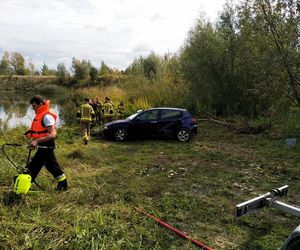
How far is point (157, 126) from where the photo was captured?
584 inches

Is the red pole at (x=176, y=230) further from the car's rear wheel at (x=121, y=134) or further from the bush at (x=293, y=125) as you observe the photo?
the bush at (x=293, y=125)

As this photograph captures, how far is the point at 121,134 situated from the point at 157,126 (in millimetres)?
1532

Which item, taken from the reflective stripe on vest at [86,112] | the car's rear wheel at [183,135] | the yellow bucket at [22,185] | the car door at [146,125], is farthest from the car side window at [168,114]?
the yellow bucket at [22,185]

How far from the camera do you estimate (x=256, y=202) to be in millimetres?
5359

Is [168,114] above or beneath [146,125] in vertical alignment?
above

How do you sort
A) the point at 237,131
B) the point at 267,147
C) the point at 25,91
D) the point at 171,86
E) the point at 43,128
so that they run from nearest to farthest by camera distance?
the point at 43,128 → the point at 267,147 → the point at 237,131 → the point at 171,86 → the point at 25,91

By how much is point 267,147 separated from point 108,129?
20.9 ft

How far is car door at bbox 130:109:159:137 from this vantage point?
1484 centimetres

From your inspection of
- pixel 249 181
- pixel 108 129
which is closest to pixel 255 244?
pixel 249 181

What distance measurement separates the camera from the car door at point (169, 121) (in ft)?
48.6

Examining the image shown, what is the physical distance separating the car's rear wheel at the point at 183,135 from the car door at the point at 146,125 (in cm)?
99

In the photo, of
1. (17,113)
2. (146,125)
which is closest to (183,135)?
(146,125)

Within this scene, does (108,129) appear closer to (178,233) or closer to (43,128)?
(43,128)

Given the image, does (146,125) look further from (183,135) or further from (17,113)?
(17,113)
